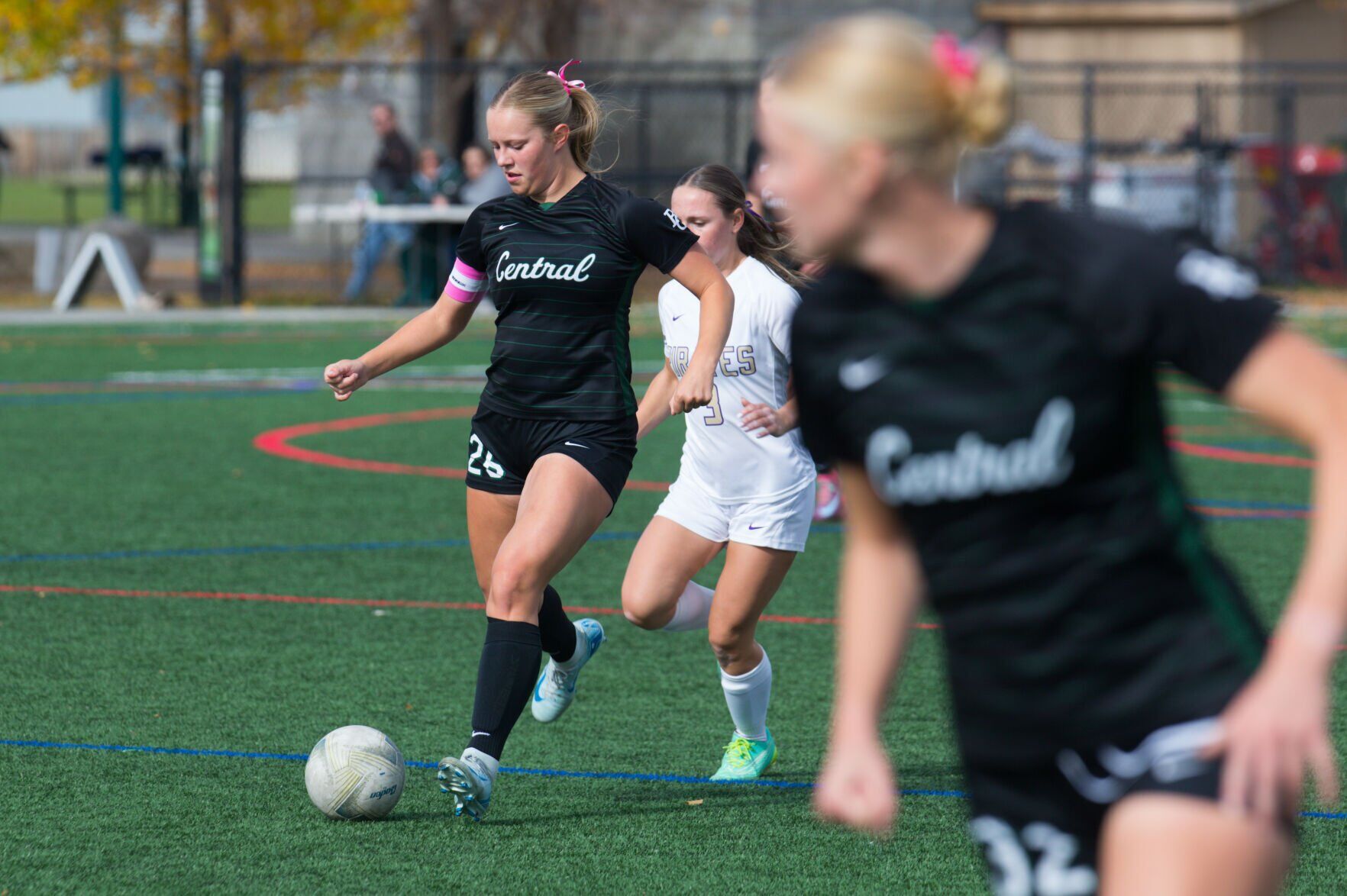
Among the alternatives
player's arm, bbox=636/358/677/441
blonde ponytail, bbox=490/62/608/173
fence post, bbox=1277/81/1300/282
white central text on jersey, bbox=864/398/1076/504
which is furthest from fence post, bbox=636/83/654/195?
white central text on jersey, bbox=864/398/1076/504

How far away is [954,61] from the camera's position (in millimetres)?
2545

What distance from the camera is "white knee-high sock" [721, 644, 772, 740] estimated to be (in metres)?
5.84

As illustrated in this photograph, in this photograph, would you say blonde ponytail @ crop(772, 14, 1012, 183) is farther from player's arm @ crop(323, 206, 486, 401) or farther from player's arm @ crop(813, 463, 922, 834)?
player's arm @ crop(323, 206, 486, 401)

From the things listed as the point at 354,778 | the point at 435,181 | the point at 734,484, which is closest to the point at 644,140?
the point at 435,181

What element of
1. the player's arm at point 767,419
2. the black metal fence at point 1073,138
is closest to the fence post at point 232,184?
the black metal fence at point 1073,138

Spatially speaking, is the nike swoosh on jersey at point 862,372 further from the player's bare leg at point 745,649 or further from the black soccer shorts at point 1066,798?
the player's bare leg at point 745,649

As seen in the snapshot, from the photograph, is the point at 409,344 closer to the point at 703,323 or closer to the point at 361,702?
the point at 703,323

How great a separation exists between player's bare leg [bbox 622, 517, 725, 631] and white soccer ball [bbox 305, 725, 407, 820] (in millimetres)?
1048

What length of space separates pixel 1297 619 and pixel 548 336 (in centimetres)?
351

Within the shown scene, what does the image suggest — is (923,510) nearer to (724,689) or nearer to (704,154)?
(724,689)

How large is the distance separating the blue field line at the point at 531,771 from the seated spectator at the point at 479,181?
17778 millimetres

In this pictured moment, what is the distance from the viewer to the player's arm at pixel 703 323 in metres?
5.33

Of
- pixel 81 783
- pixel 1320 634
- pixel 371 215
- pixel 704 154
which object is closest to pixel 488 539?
pixel 81 783

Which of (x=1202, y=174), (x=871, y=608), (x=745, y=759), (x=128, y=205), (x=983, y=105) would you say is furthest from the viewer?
(x=128, y=205)
